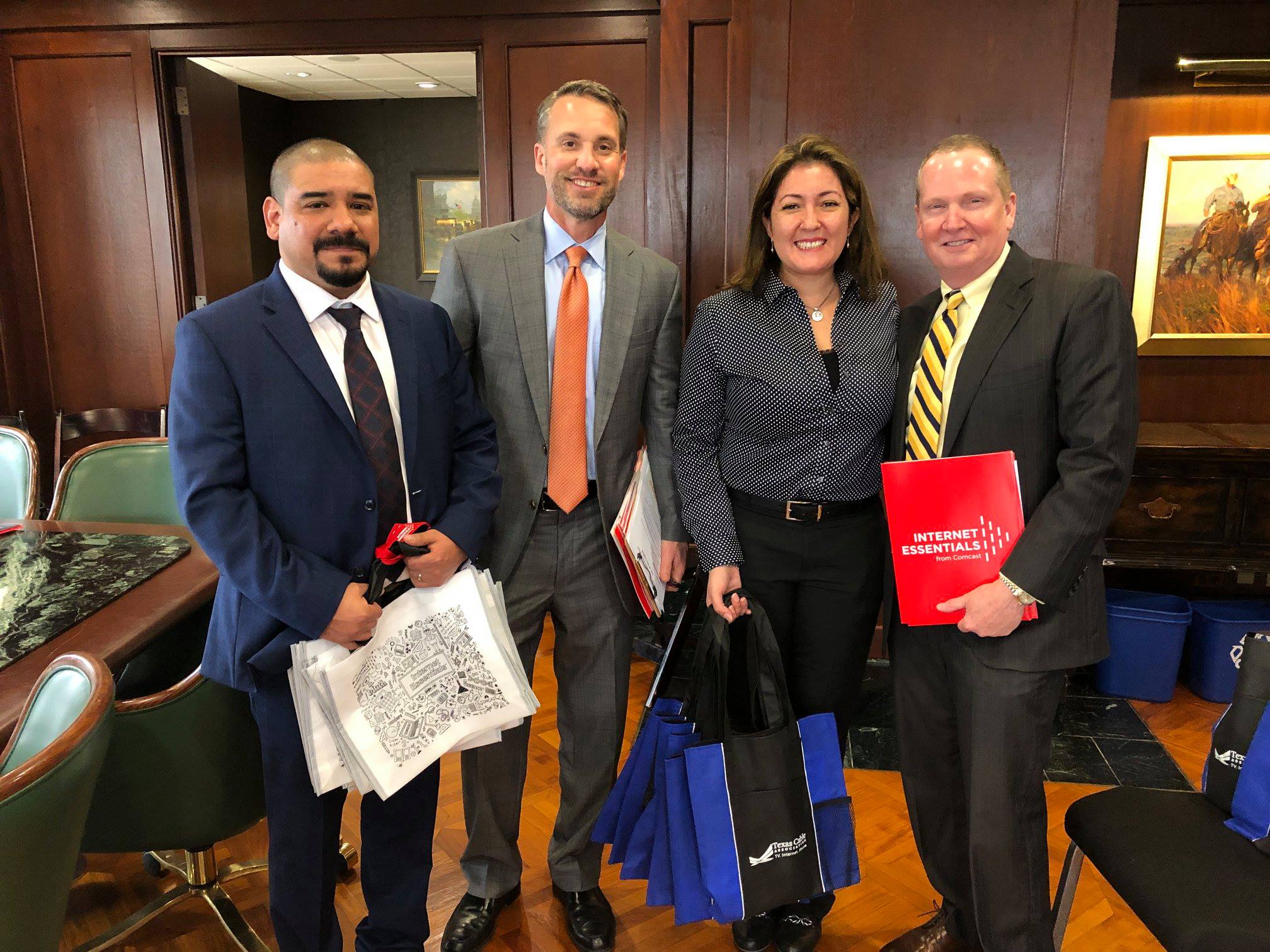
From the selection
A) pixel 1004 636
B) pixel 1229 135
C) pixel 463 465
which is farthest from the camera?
pixel 1229 135

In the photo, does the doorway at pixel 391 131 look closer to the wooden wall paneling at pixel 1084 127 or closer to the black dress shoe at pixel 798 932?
the wooden wall paneling at pixel 1084 127

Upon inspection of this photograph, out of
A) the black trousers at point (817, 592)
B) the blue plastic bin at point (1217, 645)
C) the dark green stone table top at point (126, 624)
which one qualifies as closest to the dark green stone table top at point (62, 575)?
the dark green stone table top at point (126, 624)

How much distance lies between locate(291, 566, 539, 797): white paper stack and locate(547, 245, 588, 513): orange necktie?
0.98 feet

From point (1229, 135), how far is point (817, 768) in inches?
138

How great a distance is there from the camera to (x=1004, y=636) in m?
1.67

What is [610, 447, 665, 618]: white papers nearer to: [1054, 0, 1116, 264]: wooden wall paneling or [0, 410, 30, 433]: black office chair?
[1054, 0, 1116, 264]: wooden wall paneling

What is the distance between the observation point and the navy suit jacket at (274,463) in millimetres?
1521

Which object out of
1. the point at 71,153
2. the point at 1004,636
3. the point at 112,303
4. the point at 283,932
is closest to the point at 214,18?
the point at 71,153

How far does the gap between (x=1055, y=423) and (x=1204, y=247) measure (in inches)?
116

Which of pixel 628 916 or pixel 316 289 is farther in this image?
pixel 628 916

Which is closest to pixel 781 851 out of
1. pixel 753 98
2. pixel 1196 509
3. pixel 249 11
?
pixel 1196 509

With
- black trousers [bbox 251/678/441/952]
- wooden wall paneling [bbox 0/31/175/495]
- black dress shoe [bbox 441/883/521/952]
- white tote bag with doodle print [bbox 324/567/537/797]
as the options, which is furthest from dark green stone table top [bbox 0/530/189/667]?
wooden wall paneling [bbox 0/31/175/495]

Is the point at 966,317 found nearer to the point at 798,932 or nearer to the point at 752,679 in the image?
the point at 752,679

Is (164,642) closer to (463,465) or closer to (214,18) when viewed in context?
(463,465)
